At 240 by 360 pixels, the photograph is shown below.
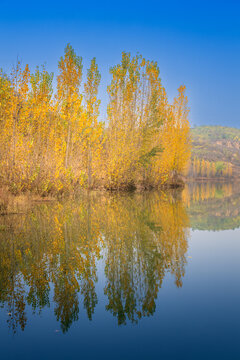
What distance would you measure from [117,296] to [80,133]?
17.7 metres

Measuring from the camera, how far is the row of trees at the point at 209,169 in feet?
474

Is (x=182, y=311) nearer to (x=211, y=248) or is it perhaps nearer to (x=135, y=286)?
(x=135, y=286)

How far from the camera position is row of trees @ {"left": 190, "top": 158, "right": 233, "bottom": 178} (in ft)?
474

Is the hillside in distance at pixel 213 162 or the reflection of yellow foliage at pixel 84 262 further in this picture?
the hillside in distance at pixel 213 162

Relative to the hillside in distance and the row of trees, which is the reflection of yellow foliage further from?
the row of trees

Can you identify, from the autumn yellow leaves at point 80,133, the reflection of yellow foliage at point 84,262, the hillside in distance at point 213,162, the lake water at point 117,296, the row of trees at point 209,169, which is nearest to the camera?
the lake water at point 117,296

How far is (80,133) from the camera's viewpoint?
2114 cm

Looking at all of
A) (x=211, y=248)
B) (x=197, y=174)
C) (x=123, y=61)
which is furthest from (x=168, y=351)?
(x=197, y=174)

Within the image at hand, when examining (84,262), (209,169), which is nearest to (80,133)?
(84,262)

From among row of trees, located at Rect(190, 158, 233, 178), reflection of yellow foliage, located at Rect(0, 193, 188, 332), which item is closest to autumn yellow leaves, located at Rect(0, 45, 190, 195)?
reflection of yellow foliage, located at Rect(0, 193, 188, 332)

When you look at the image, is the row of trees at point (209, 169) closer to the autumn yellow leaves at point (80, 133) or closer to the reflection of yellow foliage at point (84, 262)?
the autumn yellow leaves at point (80, 133)

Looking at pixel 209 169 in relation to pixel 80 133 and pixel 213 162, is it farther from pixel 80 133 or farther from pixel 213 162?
pixel 80 133

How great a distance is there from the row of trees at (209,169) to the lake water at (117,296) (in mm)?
137330

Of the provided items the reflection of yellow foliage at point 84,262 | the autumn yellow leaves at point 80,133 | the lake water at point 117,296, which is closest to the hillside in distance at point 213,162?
the autumn yellow leaves at point 80,133
